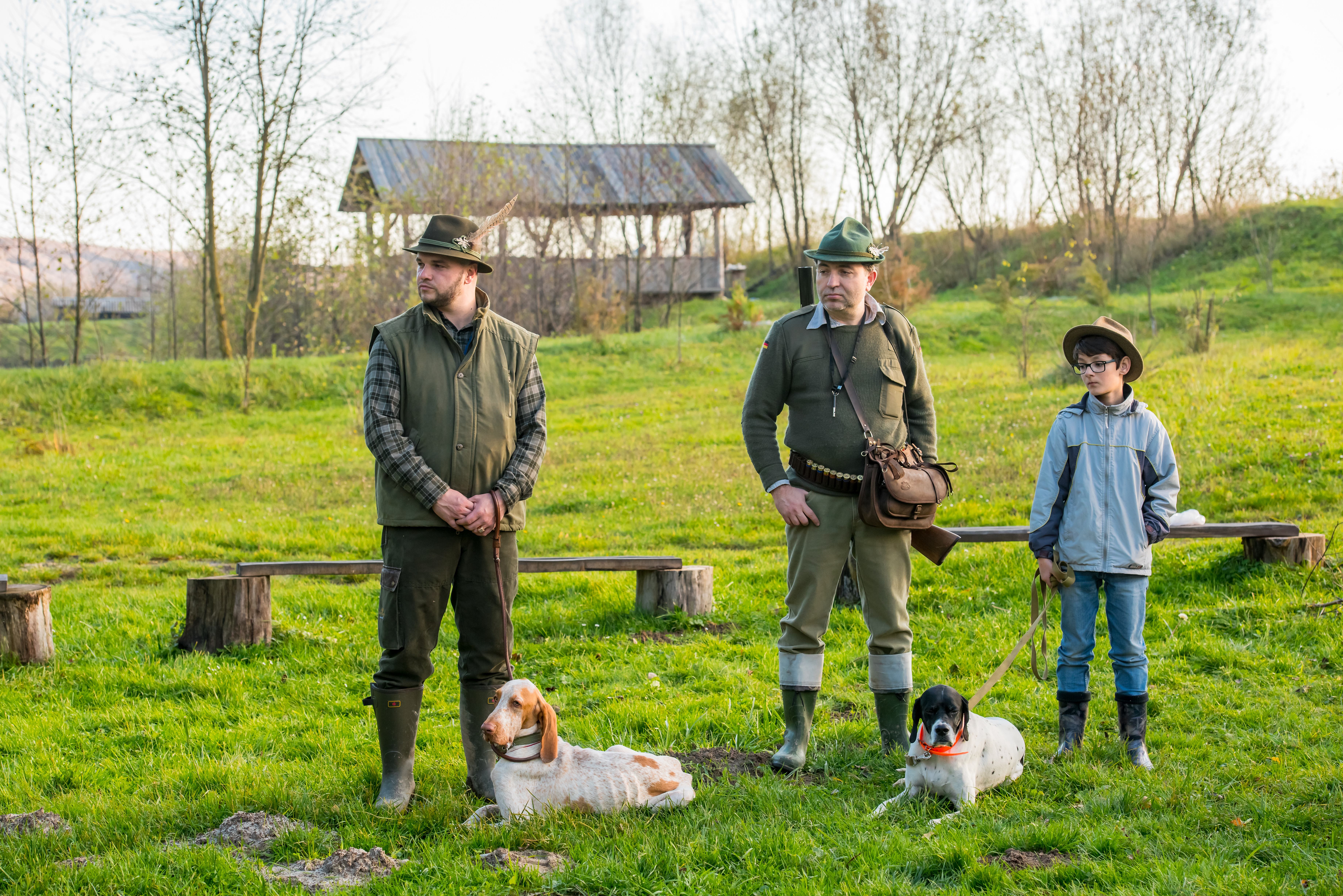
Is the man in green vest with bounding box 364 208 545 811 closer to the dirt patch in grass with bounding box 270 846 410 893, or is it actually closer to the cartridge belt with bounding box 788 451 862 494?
the dirt patch in grass with bounding box 270 846 410 893

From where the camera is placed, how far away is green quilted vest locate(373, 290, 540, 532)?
4090 millimetres

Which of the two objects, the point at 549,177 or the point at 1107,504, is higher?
the point at 549,177

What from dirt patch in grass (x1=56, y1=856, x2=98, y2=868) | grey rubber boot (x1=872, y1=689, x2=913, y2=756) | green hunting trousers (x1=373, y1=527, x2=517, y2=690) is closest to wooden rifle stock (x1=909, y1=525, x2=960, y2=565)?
grey rubber boot (x1=872, y1=689, x2=913, y2=756)

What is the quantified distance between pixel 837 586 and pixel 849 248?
1476 millimetres

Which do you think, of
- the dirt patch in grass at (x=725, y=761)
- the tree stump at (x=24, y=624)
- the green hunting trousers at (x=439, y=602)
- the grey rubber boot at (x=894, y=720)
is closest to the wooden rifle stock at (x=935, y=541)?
the grey rubber boot at (x=894, y=720)

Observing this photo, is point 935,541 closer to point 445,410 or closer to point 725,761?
point 725,761

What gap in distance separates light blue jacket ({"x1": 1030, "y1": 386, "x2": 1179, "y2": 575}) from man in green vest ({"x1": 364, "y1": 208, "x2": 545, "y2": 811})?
2.29m

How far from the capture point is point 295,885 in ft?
10.8

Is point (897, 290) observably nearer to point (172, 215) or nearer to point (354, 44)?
point (354, 44)

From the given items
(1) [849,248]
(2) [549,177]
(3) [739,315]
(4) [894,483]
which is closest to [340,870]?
(4) [894,483]

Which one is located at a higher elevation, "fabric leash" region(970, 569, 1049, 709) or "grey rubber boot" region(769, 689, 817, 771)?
"fabric leash" region(970, 569, 1049, 709)

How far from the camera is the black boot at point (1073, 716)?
4492mm

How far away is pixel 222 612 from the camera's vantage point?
661 centimetres

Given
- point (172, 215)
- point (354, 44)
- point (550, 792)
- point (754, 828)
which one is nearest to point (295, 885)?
point (550, 792)
